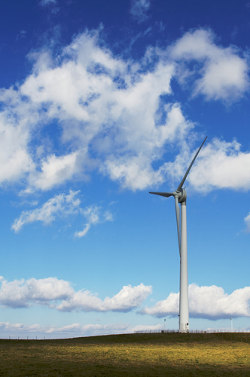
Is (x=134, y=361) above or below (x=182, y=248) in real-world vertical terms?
below

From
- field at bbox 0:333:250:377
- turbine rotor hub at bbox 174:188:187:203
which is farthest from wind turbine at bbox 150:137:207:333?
field at bbox 0:333:250:377

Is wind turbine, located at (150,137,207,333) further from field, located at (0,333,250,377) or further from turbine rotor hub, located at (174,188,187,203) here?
field, located at (0,333,250,377)

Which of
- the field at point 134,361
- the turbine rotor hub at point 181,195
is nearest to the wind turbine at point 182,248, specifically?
the turbine rotor hub at point 181,195

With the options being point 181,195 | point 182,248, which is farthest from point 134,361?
point 181,195

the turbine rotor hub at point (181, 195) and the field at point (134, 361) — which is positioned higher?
the turbine rotor hub at point (181, 195)

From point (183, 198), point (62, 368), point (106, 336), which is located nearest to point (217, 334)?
point (106, 336)

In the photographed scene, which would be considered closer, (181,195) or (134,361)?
(134,361)

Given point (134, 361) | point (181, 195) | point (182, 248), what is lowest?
point (134, 361)

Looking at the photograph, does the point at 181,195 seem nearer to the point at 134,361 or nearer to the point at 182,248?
the point at 182,248

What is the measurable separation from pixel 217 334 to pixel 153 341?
14.9 metres

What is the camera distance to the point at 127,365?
40.7 m

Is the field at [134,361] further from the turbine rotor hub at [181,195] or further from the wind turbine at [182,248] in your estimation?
the turbine rotor hub at [181,195]

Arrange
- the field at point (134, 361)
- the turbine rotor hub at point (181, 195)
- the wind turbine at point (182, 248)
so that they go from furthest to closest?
the turbine rotor hub at point (181, 195), the wind turbine at point (182, 248), the field at point (134, 361)

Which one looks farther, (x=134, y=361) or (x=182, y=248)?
(x=182, y=248)
